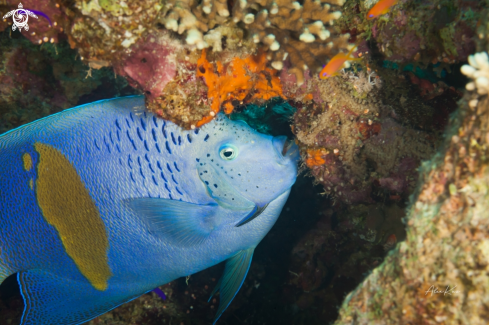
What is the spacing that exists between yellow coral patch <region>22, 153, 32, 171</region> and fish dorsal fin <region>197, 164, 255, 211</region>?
4.32 ft

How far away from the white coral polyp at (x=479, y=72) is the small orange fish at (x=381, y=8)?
32.5 inches

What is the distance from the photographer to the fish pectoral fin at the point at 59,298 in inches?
90.7

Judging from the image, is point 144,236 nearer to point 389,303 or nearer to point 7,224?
point 7,224

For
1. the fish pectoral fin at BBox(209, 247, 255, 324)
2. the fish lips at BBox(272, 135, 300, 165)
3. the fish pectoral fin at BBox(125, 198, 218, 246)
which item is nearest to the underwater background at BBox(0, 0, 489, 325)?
the fish lips at BBox(272, 135, 300, 165)

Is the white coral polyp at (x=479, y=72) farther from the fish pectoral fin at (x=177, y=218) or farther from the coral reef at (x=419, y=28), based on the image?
the fish pectoral fin at (x=177, y=218)

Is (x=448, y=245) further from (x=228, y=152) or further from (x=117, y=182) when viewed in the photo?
(x=117, y=182)

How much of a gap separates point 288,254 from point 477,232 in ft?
10.7

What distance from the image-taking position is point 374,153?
238 centimetres

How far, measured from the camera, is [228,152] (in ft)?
6.88

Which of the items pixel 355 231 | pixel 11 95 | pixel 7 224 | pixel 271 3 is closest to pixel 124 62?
pixel 271 3

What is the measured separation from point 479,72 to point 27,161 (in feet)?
9.38

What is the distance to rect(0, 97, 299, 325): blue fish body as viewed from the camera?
81.9 inches

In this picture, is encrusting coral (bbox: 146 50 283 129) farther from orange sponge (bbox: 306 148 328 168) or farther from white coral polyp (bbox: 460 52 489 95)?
white coral polyp (bbox: 460 52 489 95)

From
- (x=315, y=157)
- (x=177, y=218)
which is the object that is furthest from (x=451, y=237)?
(x=177, y=218)
